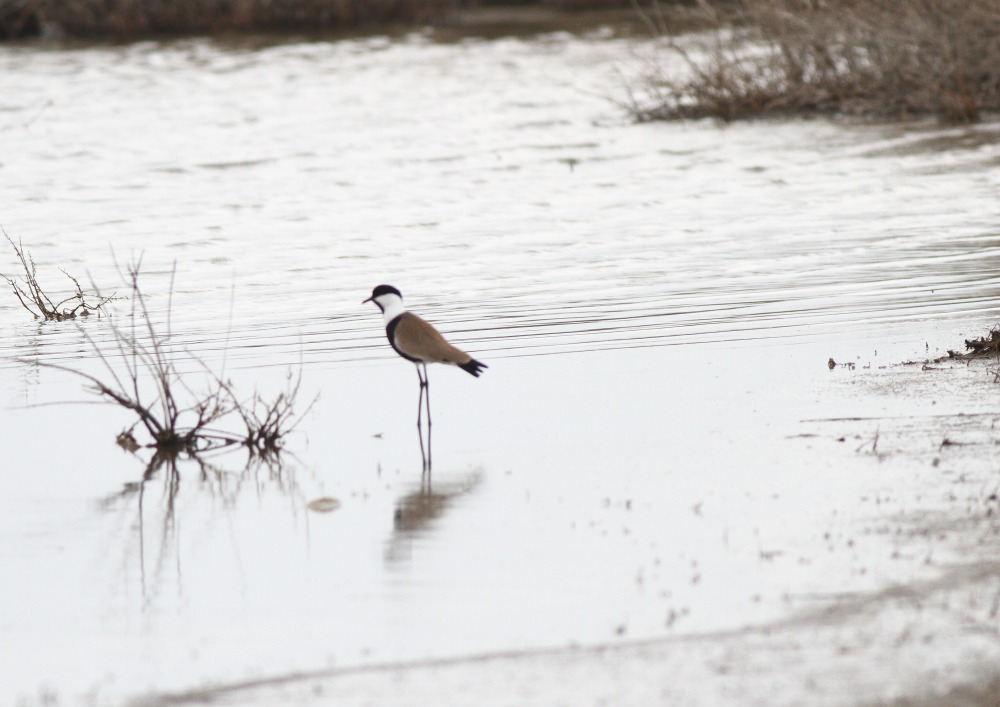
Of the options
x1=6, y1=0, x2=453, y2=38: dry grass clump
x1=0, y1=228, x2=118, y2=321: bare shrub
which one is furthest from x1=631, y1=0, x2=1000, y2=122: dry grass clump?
x1=6, y1=0, x2=453, y2=38: dry grass clump

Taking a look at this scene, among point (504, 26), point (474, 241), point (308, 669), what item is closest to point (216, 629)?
point (308, 669)

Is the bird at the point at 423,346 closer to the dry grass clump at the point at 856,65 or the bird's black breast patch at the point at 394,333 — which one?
the bird's black breast patch at the point at 394,333

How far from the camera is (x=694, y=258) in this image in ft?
38.5

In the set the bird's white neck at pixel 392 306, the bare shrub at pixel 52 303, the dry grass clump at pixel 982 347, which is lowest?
the bare shrub at pixel 52 303

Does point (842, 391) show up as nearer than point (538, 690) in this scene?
No

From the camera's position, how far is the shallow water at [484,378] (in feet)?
15.4

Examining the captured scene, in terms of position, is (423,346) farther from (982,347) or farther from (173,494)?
(982,347)

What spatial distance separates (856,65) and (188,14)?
64.8ft

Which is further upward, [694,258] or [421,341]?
[421,341]

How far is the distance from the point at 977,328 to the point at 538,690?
5.37 m

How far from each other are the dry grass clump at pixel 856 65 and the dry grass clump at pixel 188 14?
51.6 feet

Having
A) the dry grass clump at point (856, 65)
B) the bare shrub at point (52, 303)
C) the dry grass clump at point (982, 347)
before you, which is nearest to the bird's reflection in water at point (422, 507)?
the dry grass clump at point (982, 347)

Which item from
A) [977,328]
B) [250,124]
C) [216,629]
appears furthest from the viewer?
[250,124]

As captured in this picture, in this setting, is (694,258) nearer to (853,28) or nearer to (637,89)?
(853,28)
